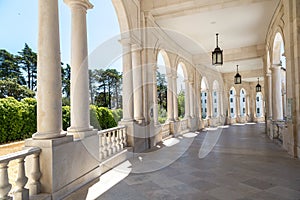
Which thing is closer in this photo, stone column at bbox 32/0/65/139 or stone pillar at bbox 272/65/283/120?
stone column at bbox 32/0/65/139

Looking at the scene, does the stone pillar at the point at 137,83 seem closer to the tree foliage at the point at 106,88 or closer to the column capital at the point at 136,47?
the column capital at the point at 136,47

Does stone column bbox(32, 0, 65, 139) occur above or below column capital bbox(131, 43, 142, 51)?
below

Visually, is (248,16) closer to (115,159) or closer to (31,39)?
(115,159)

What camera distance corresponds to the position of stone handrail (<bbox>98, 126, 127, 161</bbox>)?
5479mm

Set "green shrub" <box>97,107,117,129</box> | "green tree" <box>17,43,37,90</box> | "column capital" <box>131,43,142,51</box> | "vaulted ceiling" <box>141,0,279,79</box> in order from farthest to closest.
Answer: "green tree" <box>17,43,37,90</box> → "green shrub" <box>97,107,117,129</box> → "vaulted ceiling" <box>141,0,279,79</box> → "column capital" <box>131,43,142,51</box>

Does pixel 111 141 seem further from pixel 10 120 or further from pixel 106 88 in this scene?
pixel 106 88

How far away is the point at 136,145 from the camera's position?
7.10m

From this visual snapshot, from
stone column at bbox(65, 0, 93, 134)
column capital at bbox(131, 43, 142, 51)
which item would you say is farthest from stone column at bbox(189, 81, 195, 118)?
stone column at bbox(65, 0, 93, 134)

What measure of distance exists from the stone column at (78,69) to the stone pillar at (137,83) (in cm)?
307

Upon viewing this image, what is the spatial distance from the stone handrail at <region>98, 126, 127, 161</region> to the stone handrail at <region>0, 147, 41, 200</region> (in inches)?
81.6

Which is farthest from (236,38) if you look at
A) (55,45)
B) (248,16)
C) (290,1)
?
(55,45)

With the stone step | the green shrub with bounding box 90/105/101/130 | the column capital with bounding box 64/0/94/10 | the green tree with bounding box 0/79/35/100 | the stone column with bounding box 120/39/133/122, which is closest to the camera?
the column capital with bounding box 64/0/94/10

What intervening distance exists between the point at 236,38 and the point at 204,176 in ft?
30.4

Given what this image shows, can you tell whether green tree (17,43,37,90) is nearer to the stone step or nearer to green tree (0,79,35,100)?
green tree (0,79,35,100)
